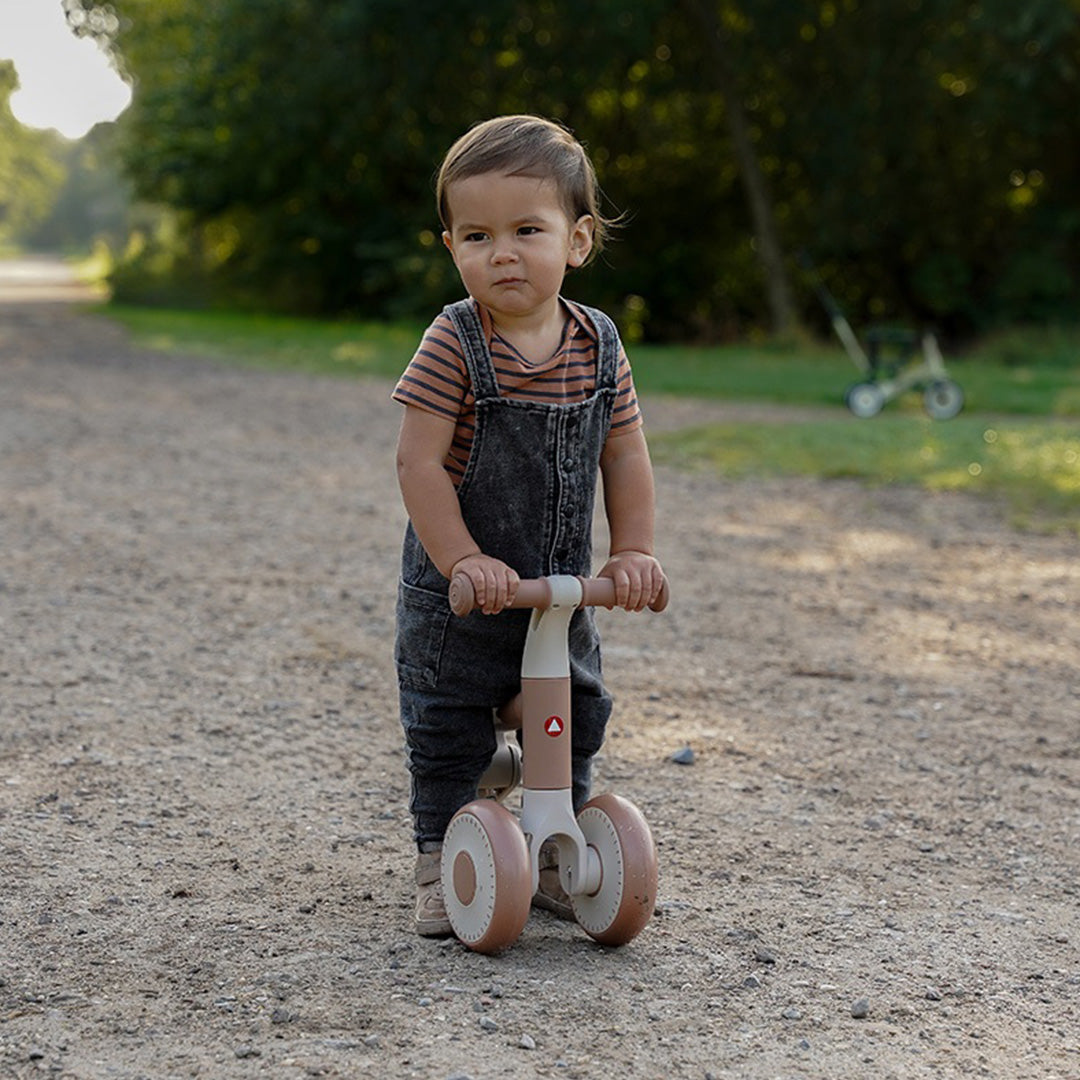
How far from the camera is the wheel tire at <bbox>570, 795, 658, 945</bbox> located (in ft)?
9.92

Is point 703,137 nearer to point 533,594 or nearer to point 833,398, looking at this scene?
point 833,398

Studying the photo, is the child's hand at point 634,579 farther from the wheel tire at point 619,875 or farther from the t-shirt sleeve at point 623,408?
the wheel tire at point 619,875

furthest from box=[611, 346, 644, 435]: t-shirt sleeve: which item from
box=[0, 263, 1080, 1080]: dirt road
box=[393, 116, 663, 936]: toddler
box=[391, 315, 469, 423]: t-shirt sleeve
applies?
box=[0, 263, 1080, 1080]: dirt road

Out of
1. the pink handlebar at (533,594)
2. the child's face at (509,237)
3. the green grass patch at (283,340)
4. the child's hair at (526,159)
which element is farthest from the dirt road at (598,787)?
the green grass patch at (283,340)

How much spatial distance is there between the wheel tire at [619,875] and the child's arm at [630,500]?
41 centimetres

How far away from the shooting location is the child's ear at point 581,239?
9.97 feet

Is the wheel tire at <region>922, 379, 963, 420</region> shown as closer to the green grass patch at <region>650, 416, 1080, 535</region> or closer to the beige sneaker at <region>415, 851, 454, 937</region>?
the green grass patch at <region>650, 416, 1080, 535</region>

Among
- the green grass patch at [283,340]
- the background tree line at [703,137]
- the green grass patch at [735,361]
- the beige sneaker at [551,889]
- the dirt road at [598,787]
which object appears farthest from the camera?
the background tree line at [703,137]

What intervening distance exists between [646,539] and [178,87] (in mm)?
26863

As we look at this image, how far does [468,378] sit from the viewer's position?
2.99 meters

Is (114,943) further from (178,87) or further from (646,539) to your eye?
(178,87)

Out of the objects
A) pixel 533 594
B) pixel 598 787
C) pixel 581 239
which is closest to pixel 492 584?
pixel 533 594

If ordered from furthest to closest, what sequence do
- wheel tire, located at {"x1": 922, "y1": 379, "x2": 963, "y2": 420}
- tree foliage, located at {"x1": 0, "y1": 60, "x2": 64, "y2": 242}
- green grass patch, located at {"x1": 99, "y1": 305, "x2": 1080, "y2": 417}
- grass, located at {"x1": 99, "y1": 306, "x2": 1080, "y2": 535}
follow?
tree foliage, located at {"x1": 0, "y1": 60, "x2": 64, "y2": 242}
green grass patch, located at {"x1": 99, "y1": 305, "x2": 1080, "y2": 417}
wheel tire, located at {"x1": 922, "y1": 379, "x2": 963, "y2": 420}
grass, located at {"x1": 99, "y1": 306, "x2": 1080, "y2": 535}

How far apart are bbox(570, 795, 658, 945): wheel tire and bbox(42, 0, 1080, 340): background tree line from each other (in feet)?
56.2
